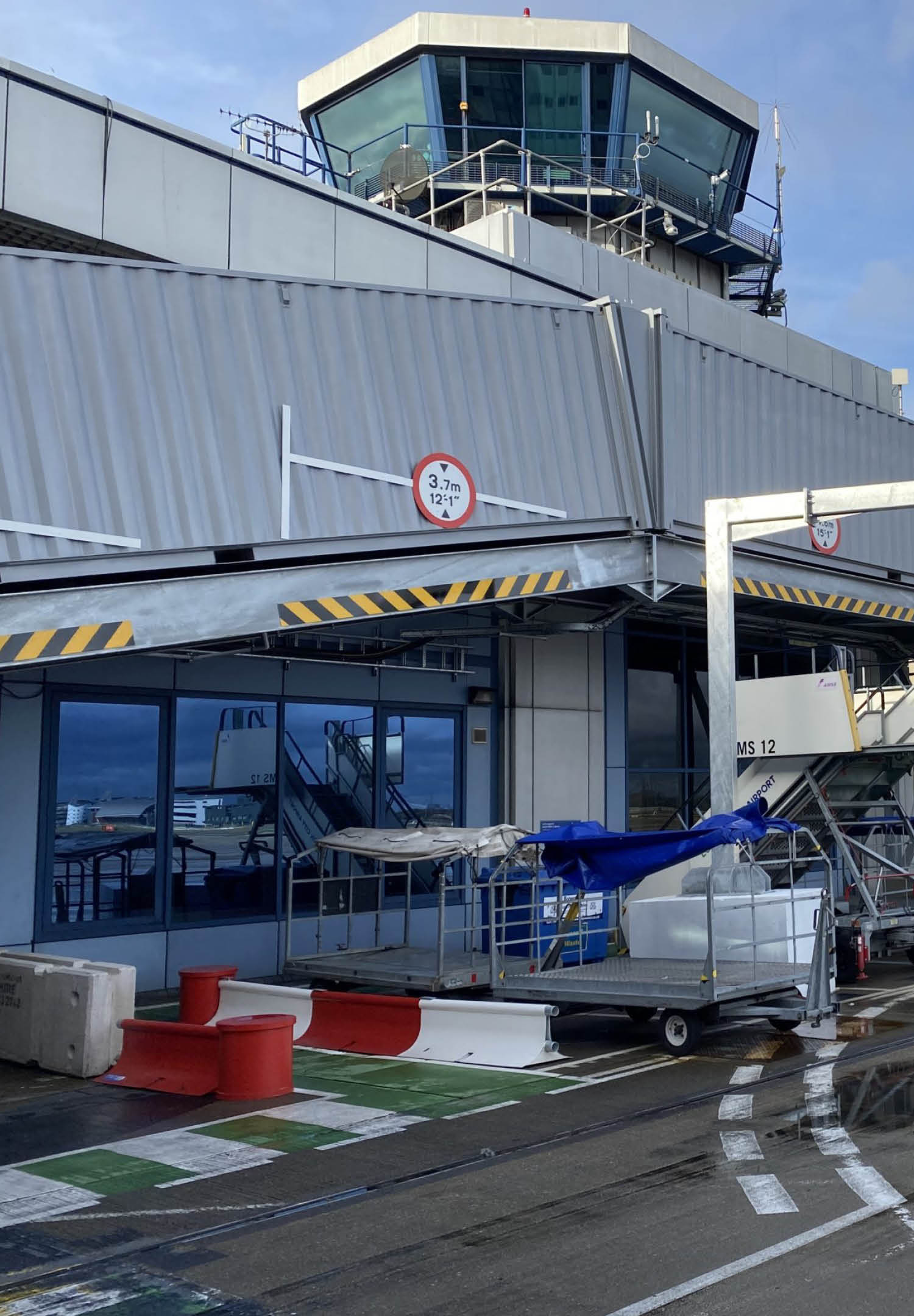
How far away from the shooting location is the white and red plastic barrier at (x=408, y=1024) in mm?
11797

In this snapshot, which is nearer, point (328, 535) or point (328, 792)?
point (328, 535)

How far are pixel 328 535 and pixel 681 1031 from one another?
19.0ft

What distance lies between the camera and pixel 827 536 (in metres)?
20.0

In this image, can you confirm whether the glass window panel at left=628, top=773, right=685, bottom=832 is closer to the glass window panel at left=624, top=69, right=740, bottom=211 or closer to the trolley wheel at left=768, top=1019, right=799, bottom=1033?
the trolley wheel at left=768, top=1019, right=799, bottom=1033

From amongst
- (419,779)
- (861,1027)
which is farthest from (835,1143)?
(419,779)

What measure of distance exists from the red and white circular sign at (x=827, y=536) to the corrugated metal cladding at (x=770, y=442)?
175 mm

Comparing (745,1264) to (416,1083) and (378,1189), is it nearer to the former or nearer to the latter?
(378,1189)

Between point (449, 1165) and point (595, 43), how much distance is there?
28082 millimetres

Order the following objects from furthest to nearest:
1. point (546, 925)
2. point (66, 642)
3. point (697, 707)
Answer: point (697, 707), point (546, 925), point (66, 642)

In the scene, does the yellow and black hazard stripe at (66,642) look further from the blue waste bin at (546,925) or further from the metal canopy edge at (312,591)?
the blue waste bin at (546,925)

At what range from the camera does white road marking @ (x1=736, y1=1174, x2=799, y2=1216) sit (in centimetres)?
711

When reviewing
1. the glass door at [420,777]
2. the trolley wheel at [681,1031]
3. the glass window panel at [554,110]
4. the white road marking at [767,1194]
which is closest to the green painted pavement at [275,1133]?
the white road marking at [767,1194]

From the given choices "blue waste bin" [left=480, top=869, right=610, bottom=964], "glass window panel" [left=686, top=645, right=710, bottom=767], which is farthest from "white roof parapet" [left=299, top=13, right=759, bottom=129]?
"blue waste bin" [left=480, top=869, right=610, bottom=964]

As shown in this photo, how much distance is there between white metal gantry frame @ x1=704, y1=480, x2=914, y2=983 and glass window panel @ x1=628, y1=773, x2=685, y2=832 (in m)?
7.23
